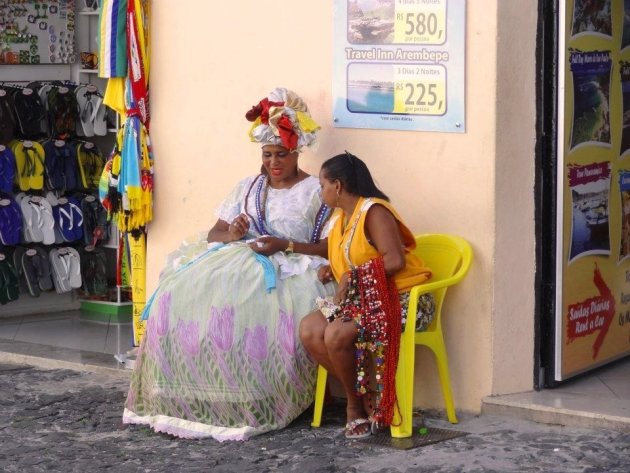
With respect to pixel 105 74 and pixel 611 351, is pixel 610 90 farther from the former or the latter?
pixel 105 74

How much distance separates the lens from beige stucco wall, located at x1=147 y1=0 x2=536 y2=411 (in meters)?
6.21

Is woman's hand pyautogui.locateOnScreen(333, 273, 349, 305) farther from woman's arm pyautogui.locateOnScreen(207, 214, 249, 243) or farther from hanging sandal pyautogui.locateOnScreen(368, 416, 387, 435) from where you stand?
woman's arm pyautogui.locateOnScreen(207, 214, 249, 243)

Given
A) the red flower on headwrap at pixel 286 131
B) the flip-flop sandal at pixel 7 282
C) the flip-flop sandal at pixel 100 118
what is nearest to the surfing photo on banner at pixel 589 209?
the red flower on headwrap at pixel 286 131

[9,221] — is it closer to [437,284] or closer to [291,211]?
[291,211]

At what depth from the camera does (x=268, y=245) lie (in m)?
6.40

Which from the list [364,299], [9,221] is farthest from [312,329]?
[9,221]

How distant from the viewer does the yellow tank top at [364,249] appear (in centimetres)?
600

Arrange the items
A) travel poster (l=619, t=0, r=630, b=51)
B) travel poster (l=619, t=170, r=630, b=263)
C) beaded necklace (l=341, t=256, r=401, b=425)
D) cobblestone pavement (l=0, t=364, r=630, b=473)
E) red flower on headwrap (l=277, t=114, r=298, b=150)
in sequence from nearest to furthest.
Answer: cobblestone pavement (l=0, t=364, r=630, b=473)
beaded necklace (l=341, t=256, r=401, b=425)
red flower on headwrap (l=277, t=114, r=298, b=150)
travel poster (l=619, t=0, r=630, b=51)
travel poster (l=619, t=170, r=630, b=263)

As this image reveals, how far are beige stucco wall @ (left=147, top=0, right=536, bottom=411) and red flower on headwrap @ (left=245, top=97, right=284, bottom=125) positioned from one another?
1.02 feet

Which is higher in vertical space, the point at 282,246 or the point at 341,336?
the point at 282,246

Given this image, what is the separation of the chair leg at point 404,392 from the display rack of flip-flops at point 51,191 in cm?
422

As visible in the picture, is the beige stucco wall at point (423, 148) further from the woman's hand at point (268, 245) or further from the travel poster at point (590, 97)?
the woman's hand at point (268, 245)

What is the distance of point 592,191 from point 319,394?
1.84 metres

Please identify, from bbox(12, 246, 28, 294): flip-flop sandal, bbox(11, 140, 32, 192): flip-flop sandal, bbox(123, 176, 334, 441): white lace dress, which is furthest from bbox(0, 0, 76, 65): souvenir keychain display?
bbox(123, 176, 334, 441): white lace dress
